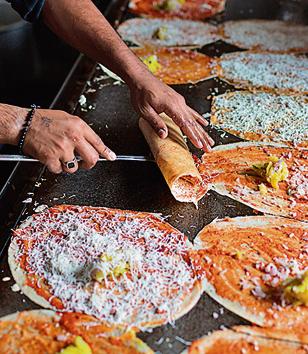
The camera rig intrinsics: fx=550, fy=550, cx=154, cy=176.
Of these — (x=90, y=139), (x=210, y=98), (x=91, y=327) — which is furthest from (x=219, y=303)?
(x=210, y=98)

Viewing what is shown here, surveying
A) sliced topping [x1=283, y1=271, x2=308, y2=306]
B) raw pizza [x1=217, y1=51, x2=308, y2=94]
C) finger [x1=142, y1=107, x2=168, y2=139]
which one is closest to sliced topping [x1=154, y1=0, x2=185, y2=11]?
raw pizza [x1=217, y1=51, x2=308, y2=94]

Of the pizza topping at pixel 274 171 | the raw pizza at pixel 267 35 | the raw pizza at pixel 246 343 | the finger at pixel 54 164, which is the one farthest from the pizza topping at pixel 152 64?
the raw pizza at pixel 246 343

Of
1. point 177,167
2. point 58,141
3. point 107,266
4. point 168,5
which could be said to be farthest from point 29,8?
point 168,5

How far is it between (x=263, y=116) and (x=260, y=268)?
1.23 metres

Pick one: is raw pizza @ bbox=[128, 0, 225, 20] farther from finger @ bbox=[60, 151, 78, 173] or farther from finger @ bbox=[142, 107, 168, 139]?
finger @ bbox=[60, 151, 78, 173]

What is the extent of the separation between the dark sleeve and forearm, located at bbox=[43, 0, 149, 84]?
0.05 metres

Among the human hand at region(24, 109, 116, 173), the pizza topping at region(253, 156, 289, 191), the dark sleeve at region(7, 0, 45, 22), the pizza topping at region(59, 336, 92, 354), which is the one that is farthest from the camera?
the dark sleeve at region(7, 0, 45, 22)

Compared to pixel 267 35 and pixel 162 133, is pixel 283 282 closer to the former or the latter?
pixel 162 133

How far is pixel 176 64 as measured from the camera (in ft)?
11.8

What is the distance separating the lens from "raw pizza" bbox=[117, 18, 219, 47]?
3914mm

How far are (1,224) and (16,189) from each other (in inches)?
9.6

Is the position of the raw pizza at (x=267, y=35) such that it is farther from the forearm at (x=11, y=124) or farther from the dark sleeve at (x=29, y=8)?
the forearm at (x=11, y=124)

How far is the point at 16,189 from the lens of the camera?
251cm

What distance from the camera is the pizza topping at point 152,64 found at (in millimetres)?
3473
